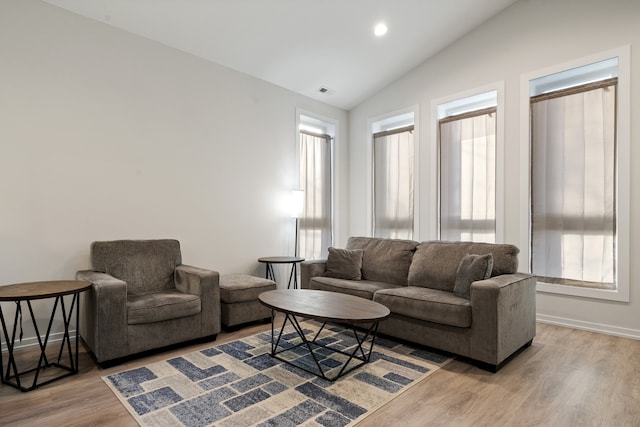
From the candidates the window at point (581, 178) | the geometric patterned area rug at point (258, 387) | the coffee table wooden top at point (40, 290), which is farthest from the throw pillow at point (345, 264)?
the coffee table wooden top at point (40, 290)

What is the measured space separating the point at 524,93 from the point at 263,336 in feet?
12.5

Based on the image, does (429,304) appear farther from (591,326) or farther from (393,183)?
(393,183)

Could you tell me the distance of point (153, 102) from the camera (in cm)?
367

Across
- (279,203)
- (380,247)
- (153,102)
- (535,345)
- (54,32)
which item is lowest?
(535,345)

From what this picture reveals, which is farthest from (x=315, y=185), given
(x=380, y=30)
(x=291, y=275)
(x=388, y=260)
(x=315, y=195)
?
(x=380, y=30)

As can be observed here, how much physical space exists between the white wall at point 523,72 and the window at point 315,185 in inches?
41.4

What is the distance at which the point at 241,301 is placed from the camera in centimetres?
347

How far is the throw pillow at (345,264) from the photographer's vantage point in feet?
12.8

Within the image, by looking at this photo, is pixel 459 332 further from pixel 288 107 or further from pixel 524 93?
pixel 288 107

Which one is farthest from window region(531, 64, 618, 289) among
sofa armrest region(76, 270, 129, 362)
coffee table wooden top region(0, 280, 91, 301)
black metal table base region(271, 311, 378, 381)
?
coffee table wooden top region(0, 280, 91, 301)

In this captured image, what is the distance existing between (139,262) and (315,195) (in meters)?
2.77

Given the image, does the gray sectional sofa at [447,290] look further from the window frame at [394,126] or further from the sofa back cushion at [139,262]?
the sofa back cushion at [139,262]

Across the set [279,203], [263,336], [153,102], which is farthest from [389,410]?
[153,102]

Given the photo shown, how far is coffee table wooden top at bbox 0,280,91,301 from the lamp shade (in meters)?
2.59
